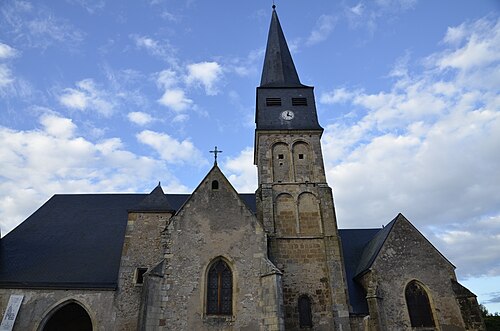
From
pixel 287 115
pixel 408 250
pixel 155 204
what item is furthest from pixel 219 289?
pixel 287 115

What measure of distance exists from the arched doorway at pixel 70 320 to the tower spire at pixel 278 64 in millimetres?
14412

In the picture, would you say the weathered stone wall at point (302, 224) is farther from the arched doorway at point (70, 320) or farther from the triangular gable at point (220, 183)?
the arched doorway at point (70, 320)

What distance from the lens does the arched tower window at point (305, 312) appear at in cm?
1360

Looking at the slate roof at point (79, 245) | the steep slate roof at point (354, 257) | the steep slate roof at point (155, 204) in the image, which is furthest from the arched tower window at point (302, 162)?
the steep slate roof at point (155, 204)

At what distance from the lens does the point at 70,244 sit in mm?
16047

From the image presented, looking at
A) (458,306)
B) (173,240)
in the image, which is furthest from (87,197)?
(458,306)

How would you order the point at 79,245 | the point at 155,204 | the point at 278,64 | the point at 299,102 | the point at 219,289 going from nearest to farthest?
1. the point at 219,289
2. the point at 155,204
3. the point at 79,245
4. the point at 299,102
5. the point at 278,64

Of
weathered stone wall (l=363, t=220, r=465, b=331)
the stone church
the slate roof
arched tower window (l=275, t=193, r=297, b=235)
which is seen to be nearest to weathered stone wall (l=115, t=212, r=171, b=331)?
the stone church

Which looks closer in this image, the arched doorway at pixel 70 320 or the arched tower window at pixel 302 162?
the arched doorway at pixel 70 320

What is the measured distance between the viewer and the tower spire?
20000mm

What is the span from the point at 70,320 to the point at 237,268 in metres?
8.14

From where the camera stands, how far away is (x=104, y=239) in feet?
53.7

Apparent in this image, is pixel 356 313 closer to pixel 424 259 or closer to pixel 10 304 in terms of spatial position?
pixel 424 259

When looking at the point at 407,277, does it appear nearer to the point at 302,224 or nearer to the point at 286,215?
the point at 302,224
